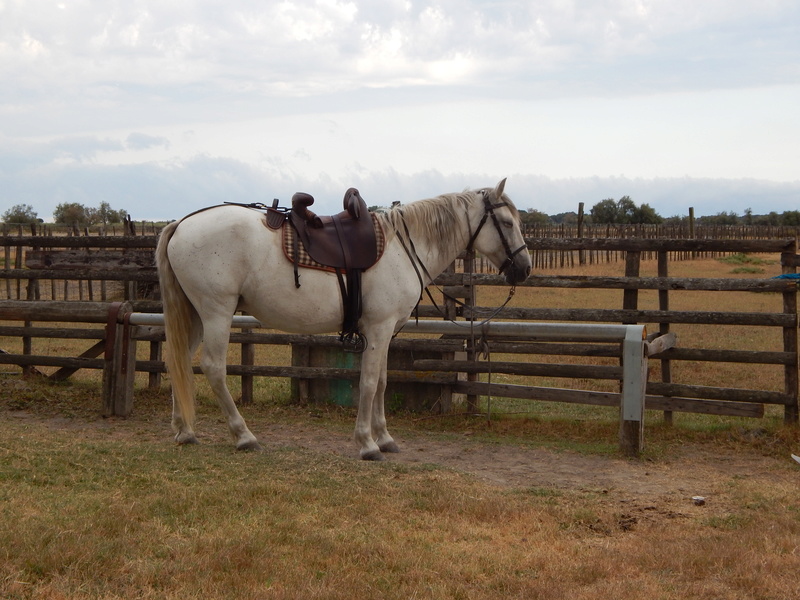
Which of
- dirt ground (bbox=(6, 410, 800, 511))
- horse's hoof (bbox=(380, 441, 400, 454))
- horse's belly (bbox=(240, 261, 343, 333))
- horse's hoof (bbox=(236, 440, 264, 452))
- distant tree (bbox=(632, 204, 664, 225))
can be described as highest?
distant tree (bbox=(632, 204, 664, 225))

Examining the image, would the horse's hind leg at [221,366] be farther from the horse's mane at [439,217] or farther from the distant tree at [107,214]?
the distant tree at [107,214]

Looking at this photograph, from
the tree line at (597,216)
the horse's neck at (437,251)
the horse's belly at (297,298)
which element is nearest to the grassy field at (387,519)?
the horse's belly at (297,298)

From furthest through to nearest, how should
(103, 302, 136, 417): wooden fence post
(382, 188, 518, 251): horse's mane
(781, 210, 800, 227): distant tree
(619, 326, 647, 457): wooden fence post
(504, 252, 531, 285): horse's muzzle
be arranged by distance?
(781, 210, 800, 227): distant tree, (103, 302, 136, 417): wooden fence post, (504, 252, 531, 285): horse's muzzle, (382, 188, 518, 251): horse's mane, (619, 326, 647, 457): wooden fence post

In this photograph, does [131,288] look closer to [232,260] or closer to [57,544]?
[232,260]

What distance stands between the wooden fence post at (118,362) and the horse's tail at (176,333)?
162cm

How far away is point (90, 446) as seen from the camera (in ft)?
20.4

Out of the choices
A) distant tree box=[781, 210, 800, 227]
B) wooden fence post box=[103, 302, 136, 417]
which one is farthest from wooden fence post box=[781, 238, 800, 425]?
distant tree box=[781, 210, 800, 227]

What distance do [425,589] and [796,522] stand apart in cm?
253

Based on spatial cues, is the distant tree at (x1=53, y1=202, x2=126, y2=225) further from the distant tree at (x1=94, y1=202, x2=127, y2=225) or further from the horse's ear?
the horse's ear

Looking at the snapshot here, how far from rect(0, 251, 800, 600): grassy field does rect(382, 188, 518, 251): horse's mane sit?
181 centimetres

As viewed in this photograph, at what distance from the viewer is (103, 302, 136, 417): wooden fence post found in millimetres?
7969

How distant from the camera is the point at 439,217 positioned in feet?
22.7

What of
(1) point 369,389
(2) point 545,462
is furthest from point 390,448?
(2) point 545,462

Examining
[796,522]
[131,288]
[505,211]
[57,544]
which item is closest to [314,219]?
[505,211]
